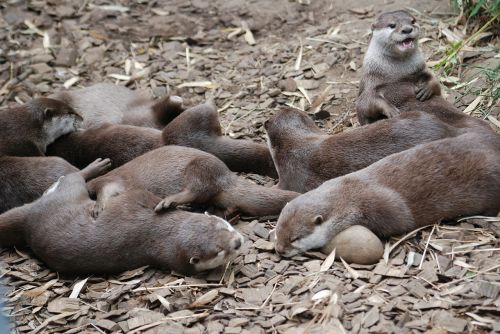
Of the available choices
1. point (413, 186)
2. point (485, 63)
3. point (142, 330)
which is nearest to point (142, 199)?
point (142, 330)

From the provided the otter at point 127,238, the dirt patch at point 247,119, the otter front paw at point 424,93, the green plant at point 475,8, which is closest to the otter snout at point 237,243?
the otter at point 127,238

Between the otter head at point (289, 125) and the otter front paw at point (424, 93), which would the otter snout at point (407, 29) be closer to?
the otter front paw at point (424, 93)

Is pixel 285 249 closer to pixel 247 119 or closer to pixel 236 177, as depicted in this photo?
pixel 236 177

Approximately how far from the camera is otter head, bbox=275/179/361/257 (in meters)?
4.45

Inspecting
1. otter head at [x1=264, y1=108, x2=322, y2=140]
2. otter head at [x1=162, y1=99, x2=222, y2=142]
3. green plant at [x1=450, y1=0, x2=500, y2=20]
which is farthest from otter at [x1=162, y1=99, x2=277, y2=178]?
green plant at [x1=450, y1=0, x2=500, y2=20]

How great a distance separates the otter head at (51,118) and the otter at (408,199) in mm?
2320

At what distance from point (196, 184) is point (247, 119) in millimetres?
1567

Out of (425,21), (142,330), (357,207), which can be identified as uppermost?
(425,21)

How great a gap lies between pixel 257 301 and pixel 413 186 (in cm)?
124

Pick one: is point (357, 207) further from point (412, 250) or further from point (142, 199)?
point (142, 199)

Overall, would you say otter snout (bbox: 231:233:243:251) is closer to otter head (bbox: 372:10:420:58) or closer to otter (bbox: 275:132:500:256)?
otter (bbox: 275:132:500:256)

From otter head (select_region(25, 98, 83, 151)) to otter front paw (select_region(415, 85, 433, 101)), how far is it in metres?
2.83

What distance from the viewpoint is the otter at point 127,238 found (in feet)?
14.4

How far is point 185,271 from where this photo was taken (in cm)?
444
